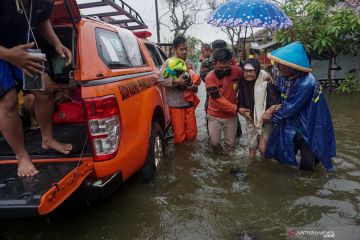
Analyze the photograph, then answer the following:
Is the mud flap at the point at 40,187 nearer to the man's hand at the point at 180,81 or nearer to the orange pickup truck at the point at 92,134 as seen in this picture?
the orange pickup truck at the point at 92,134

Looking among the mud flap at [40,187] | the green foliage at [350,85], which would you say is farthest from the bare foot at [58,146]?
the green foliage at [350,85]

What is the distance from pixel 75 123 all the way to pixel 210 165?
192 cm

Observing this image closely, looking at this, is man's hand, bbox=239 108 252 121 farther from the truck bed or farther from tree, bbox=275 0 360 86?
tree, bbox=275 0 360 86

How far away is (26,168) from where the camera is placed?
9.00ft

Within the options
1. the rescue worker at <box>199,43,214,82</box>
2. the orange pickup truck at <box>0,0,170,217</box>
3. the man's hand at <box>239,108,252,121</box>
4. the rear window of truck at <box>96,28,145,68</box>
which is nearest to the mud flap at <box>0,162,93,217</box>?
the orange pickup truck at <box>0,0,170,217</box>

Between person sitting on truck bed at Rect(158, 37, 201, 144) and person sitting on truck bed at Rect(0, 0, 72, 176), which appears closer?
person sitting on truck bed at Rect(0, 0, 72, 176)

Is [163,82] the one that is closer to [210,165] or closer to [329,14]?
[210,165]

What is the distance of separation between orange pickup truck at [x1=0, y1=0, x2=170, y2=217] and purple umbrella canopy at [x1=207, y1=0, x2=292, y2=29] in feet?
4.65

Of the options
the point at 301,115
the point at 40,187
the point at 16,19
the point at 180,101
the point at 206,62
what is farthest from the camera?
the point at 206,62

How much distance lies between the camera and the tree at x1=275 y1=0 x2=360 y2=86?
33.6 ft

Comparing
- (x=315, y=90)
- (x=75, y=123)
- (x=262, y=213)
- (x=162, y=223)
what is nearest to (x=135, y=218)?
(x=162, y=223)

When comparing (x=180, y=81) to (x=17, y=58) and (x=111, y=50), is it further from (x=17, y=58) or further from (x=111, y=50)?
(x=17, y=58)

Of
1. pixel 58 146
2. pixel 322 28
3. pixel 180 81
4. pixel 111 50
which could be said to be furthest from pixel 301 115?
pixel 322 28

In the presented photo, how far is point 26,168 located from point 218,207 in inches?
74.3
